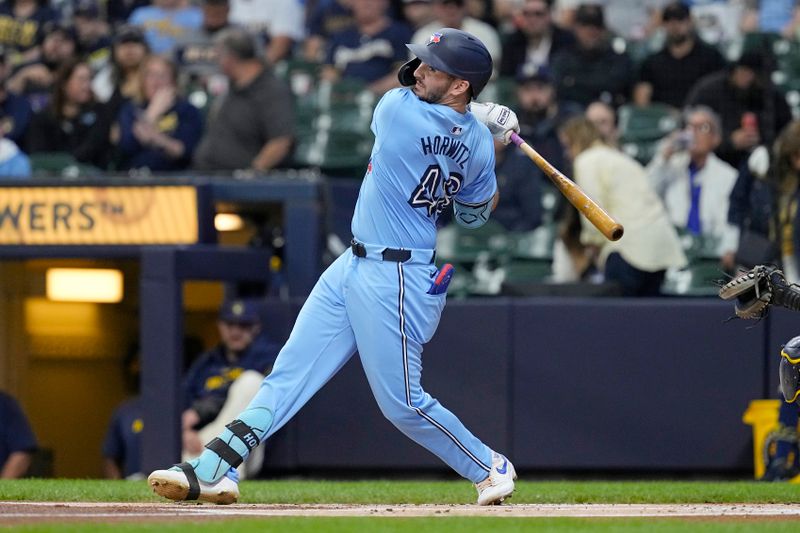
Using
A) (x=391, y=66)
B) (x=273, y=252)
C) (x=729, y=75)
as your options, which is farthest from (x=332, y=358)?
(x=391, y=66)

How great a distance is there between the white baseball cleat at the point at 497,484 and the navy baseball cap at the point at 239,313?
3773 millimetres

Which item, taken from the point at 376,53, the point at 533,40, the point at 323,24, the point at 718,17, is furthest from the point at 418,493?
the point at 323,24

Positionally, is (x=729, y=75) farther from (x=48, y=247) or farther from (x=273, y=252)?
(x=48, y=247)

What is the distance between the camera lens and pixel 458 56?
5.60 metres

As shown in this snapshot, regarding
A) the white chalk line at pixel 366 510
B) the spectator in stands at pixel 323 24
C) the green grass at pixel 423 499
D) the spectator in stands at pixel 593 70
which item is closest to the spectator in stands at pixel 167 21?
the spectator in stands at pixel 323 24

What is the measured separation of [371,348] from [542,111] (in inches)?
209

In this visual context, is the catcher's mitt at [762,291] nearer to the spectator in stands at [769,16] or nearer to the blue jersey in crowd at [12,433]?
the blue jersey in crowd at [12,433]

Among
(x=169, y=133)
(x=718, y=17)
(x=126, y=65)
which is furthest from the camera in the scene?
(x=126, y=65)

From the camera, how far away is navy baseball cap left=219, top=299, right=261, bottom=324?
938 cm

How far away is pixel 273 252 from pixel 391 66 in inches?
86.7

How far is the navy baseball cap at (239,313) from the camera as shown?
9375 millimetres

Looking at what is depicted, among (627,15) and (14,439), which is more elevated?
(627,15)

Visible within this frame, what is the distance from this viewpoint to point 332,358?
5.65 meters

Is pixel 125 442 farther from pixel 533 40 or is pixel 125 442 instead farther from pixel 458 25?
pixel 533 40
